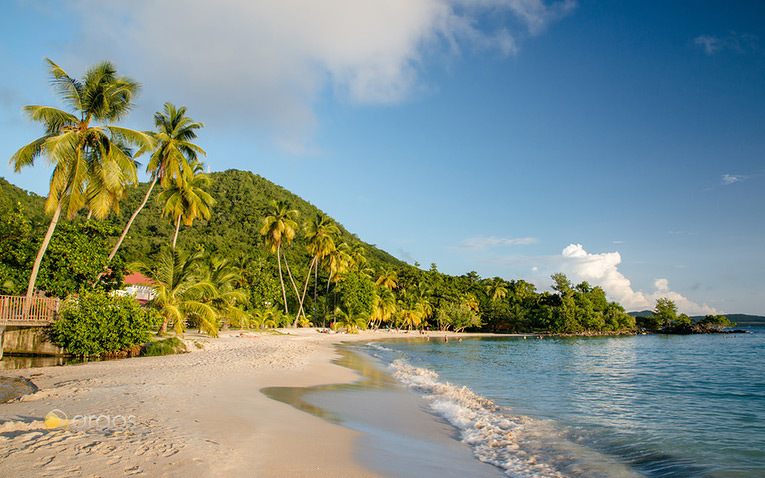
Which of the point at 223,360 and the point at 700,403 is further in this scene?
the point at 223,360

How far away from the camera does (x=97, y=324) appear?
15.5 m

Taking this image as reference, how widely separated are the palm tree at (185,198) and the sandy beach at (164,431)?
1575cm

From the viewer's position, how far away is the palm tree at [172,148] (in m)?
23.5

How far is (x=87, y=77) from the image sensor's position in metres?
17.5

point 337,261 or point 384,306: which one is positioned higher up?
point 337,261

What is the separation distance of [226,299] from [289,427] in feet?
71.0

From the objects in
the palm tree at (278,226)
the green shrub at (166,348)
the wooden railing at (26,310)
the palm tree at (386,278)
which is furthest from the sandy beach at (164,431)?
the palm tree at (386,278)

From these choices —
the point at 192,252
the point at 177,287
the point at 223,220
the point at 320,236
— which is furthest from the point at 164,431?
the point at 223,220

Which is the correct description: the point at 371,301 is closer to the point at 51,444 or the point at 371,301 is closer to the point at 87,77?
the point at 87,77

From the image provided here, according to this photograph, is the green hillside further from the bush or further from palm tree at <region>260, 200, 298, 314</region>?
the bush

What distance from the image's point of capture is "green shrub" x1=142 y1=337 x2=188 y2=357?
17.3m

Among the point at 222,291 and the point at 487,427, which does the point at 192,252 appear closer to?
the point at 222,291

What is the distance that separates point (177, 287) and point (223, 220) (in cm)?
5029

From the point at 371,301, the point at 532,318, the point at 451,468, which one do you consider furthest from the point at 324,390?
the point at 532,318
